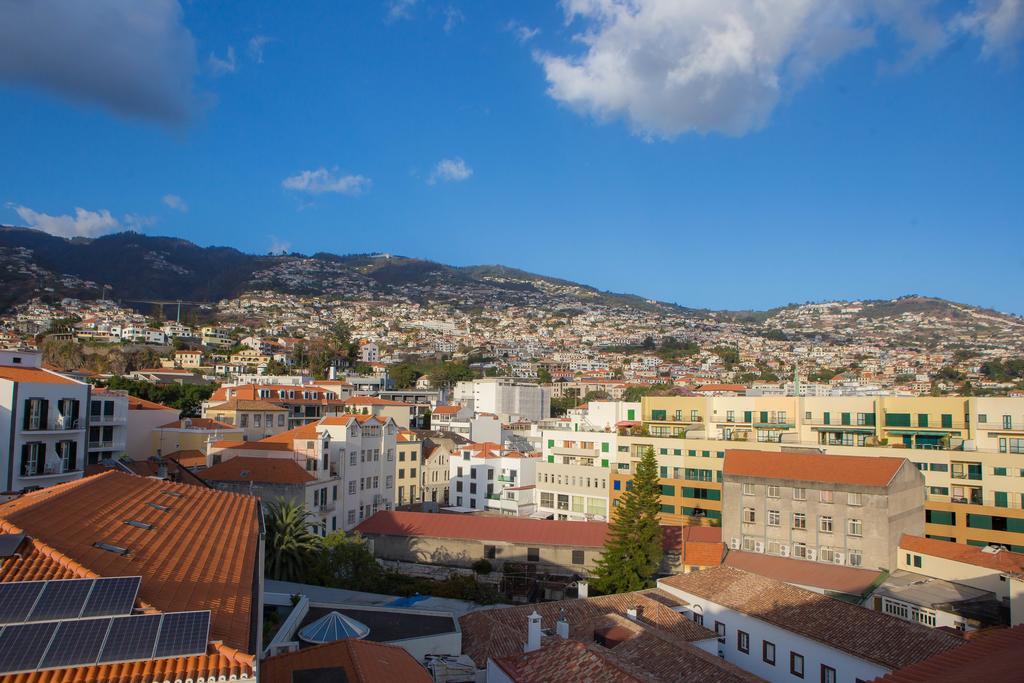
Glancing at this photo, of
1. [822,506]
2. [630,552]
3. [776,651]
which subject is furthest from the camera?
[822,506]

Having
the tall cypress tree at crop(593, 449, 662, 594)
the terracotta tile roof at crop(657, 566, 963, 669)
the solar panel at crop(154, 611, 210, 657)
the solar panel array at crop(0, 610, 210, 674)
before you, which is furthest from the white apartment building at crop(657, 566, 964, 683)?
the solar panel array at crop(0, 610, 210, 674)

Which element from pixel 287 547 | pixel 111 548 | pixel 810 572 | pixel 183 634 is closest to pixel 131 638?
pixel 183 634

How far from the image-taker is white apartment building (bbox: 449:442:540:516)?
2234 inches

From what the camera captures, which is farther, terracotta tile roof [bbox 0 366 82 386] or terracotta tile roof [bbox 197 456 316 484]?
terracotta tile roof [bbox 197 456 316 484]

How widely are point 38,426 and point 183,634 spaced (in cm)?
2302

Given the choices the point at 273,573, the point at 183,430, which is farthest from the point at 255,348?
the point at 273,573

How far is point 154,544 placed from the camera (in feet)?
37.8

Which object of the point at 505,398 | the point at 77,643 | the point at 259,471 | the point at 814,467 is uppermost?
the point at 505,398

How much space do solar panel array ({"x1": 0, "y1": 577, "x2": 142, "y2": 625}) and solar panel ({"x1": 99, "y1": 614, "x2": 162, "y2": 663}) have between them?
0.29 metres

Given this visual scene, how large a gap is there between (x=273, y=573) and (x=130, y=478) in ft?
34.7

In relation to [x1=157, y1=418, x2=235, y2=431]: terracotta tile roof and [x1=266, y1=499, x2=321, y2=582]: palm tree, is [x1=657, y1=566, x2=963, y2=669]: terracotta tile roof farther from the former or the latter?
[x1=157, y1=418, x2=235, y2=431]: terracotta tile roof

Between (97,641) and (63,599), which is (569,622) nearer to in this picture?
(63,599)

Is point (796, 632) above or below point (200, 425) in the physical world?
below

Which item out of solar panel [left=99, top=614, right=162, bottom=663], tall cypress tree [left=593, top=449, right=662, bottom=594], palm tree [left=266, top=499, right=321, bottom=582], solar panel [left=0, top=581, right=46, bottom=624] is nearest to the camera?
solar panel [left=99, top=614, right=162, bottom=663]
